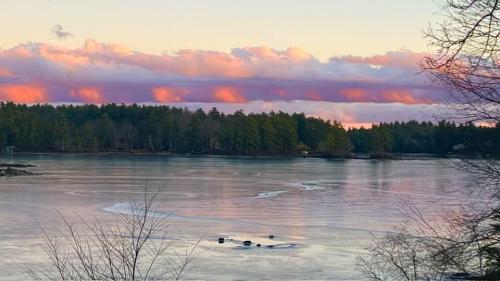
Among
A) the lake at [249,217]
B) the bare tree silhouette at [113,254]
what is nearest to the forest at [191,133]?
the lake at [249,217]

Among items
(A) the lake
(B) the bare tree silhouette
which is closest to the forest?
(A) the lake

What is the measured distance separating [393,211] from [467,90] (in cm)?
1855

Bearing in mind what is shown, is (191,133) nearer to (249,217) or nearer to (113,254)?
(249,217)

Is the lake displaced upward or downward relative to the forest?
downward

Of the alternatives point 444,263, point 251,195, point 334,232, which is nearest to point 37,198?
point 251,195

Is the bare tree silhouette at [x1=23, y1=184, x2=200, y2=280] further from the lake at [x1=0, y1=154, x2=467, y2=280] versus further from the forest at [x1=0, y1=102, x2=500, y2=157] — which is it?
the forest at [x1=0, y1=102, x2=500, y2=157]

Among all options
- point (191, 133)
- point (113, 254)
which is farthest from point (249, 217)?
point (191, 133)

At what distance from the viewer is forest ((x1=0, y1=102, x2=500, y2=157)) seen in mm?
132250

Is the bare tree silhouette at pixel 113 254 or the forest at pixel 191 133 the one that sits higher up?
the forest at pixel 191 133

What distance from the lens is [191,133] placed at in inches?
5527

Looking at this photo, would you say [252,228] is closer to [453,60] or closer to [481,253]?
[481,253]

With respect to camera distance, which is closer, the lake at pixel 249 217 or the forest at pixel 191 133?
the lake at pixel 249 217

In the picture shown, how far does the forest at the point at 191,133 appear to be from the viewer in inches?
5207

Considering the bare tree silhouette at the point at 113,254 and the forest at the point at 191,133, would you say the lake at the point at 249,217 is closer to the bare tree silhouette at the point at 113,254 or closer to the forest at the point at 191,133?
the bare tree silhouette at the point at 113,254
